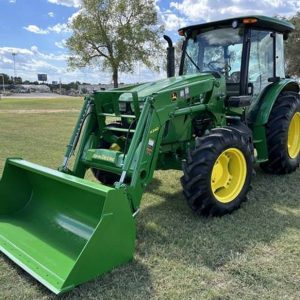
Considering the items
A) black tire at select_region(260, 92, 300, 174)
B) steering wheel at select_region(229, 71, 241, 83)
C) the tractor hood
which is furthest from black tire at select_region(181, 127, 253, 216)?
black tire at select_region(260, 92, 300, 174)

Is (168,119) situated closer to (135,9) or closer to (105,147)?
Answer: (105,147)

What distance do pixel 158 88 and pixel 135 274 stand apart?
7.69ft

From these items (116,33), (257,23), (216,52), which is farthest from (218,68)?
(116,33)

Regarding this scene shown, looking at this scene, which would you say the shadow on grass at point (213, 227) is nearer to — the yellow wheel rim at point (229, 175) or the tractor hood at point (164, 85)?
the yellow wheel rim at point (229, 175)

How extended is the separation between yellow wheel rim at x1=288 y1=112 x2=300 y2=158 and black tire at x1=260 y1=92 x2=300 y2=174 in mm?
386

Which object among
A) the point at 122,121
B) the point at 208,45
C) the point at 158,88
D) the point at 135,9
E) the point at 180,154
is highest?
the point at 135,9

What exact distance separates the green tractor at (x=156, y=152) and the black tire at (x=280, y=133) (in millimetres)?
15

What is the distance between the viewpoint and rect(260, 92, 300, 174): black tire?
608 cm

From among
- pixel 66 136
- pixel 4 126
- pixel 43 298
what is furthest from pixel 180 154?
pixel 4 126

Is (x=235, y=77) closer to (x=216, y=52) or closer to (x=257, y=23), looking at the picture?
(x=216, y=52)

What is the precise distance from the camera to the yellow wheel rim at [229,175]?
4801 millimetres

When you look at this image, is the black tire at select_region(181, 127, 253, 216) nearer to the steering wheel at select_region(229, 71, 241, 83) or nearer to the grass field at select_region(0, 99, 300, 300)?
the grass field at select_region(0, 99, 300, 300)

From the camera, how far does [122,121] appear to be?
5.25 meters

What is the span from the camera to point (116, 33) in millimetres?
28328
